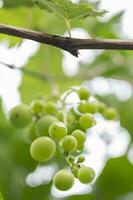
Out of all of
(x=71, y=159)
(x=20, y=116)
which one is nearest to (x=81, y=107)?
(x=20, y=116)

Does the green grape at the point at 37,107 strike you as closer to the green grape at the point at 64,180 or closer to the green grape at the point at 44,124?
the green grape at the point at 44,124

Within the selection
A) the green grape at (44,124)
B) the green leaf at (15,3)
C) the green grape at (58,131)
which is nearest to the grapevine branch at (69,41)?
the green grape at (58,131)

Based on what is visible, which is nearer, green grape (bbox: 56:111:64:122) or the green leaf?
green grape (bbox: 56:111:64:122)

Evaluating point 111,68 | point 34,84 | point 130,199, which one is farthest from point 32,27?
point 130,199

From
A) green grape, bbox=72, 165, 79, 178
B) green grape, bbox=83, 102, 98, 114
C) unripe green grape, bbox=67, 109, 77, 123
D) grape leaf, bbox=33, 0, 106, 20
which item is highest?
grape leaf, bbox=33, 0, 106, 20

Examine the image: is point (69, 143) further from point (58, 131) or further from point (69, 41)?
point (69, 41)

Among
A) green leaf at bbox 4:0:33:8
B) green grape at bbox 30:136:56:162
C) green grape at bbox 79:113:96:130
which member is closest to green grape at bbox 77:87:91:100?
green grape at bbox 79:113:96:130

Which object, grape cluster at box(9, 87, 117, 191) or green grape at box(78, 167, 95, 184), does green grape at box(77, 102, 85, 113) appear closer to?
grape cluster at box(9, 87, 117, 191)

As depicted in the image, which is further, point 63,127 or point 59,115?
point 59,115

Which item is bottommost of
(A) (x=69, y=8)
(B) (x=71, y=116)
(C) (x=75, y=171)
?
(B) (x=71, y=116)
